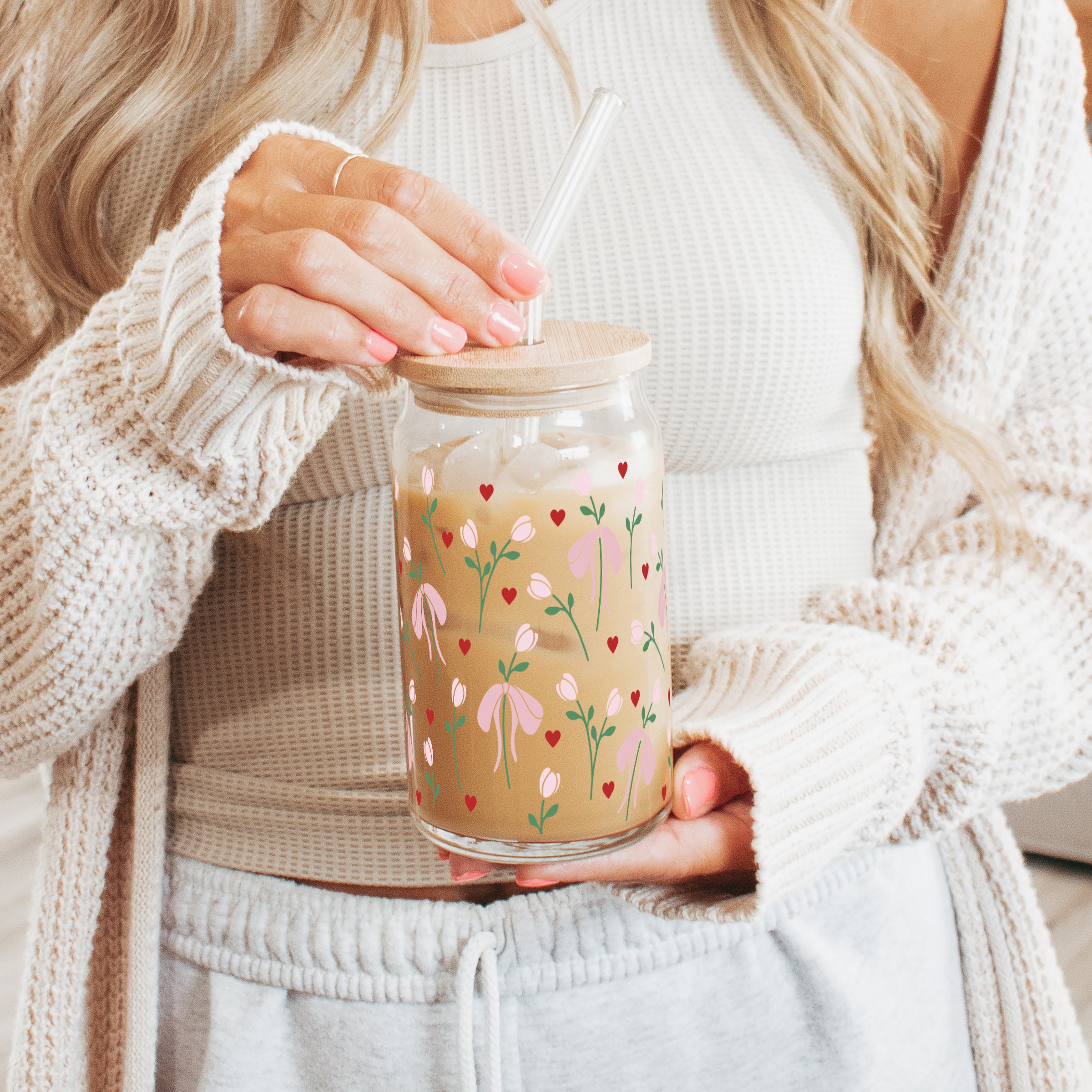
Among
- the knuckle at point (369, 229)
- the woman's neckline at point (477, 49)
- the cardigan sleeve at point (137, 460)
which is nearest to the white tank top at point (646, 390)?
the woman's neckline at point (477, 49)

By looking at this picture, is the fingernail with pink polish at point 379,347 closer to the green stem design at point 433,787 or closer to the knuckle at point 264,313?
the knuckle at point 264,313

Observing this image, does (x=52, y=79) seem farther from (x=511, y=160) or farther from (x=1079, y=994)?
(x=1079, y=994)

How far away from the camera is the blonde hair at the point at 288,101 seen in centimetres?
65

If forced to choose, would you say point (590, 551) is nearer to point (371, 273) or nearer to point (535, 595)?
point (535, 595)

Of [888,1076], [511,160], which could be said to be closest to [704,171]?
[511,160]

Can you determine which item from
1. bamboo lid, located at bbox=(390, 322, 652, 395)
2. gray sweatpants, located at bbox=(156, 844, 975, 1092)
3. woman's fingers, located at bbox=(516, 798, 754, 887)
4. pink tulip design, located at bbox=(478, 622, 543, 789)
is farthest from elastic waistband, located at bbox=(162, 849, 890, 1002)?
bamboo lid, located at bbox=(390, 322, 652, 395)

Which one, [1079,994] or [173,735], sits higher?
[173,735]

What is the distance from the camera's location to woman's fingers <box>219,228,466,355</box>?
396mm

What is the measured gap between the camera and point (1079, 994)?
1.86 meters

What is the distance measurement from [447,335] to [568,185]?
0.35 feet

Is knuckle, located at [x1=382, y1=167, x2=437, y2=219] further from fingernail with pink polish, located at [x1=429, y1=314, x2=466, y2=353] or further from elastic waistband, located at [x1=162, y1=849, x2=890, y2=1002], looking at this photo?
elastic waistband, located at [x1=162, y1=849, x2=890, y2=1002]

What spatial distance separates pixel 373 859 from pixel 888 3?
2.20 ft

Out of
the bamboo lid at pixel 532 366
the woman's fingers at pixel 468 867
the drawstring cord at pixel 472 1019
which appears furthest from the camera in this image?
the drawstring cord at pixel 472 1019

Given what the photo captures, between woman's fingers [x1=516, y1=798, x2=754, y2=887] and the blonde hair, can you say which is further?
the blonde hair
